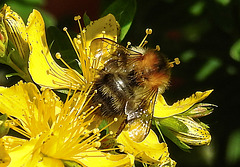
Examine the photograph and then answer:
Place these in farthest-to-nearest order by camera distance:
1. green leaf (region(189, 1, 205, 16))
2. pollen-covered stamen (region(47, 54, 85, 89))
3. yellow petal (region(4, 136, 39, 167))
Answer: green leaf (region(189, 1, 205, 16)), pollen-covered stamen (region(47, 54, 85, 89)), yellow petal (region(4, 136, 39, 167))

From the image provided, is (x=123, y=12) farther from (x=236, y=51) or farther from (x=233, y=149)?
(x=233, y=149)

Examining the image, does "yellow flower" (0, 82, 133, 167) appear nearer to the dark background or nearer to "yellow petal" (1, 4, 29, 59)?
"yellow petal" (1, 4, 29, 59)

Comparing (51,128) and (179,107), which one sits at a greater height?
(179,107)

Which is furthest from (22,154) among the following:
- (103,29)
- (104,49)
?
(103,29)

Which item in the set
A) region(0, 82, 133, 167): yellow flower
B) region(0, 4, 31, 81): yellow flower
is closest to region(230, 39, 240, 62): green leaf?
region(0, 82, 133, 167): yellow flower

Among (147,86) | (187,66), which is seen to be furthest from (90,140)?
(187,66)

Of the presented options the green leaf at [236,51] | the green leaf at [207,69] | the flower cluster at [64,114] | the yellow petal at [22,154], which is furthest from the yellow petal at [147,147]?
the green leaf at [207,69]
